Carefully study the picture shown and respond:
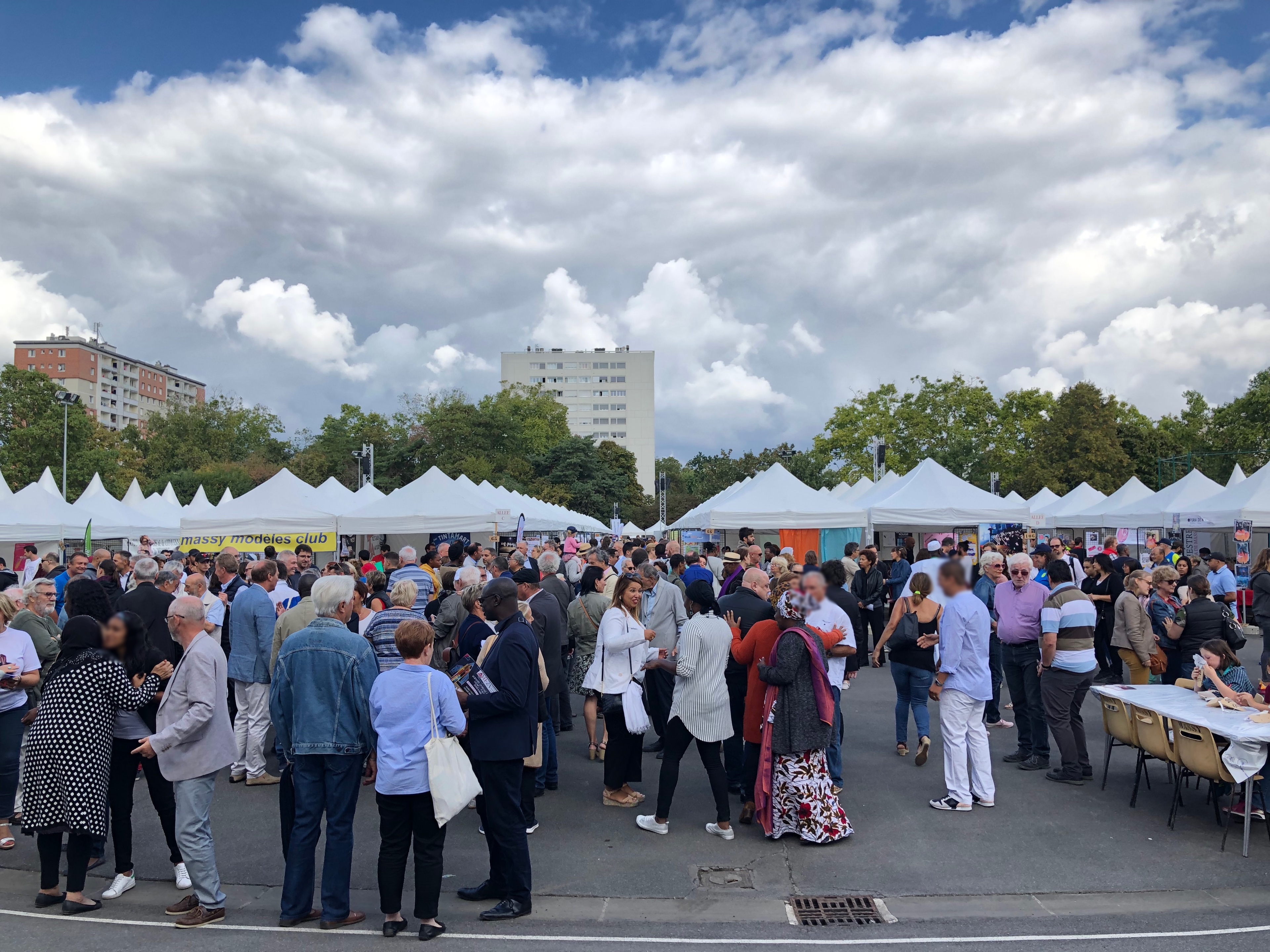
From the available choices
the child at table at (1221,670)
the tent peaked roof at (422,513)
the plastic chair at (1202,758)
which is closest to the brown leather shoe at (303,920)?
the plastic chair at (1202,758)

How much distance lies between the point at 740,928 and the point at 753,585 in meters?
2.67

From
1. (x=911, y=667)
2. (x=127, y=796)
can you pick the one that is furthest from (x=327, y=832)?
(x=911, y=667)

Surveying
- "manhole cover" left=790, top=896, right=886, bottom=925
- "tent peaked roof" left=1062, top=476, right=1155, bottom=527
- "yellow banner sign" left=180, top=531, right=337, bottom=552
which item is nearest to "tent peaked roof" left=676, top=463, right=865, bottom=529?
"yellow banner sign" left=180, top=531, right=337, bottom=552

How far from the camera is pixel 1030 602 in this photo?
7387 mm

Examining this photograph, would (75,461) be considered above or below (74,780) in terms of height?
above

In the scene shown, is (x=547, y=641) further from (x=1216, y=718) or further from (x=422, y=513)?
(x=422, y=513)

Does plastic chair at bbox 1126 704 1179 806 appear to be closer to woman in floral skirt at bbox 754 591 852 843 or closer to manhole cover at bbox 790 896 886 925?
woman in floral skirt at bbox 754 591 852 843

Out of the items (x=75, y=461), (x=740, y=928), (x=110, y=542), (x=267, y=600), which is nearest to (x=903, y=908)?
(x=740, y=928)

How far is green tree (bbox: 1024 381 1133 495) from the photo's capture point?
152ft

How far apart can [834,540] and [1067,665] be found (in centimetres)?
1283

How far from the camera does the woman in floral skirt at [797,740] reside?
5652mm

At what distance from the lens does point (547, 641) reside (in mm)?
7070

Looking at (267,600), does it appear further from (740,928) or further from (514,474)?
(514,474)

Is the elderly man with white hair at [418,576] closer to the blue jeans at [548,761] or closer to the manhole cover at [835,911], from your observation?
the blue jeans at [548,761]
